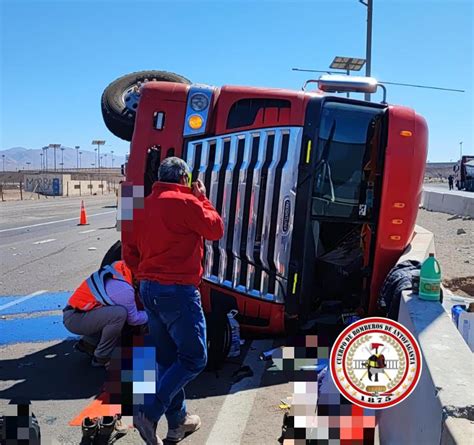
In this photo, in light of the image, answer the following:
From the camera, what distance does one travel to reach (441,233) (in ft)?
44.3

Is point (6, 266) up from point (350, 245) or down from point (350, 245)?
down

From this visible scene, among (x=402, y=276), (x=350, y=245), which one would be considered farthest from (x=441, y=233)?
(x=402, y=276)

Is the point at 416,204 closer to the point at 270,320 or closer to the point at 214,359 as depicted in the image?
the point at 270,320

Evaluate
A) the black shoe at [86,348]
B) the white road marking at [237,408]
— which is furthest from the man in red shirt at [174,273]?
the black shoe at [86,348]

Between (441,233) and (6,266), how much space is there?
35.4 ft

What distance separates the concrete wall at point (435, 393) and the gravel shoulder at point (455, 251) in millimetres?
4414

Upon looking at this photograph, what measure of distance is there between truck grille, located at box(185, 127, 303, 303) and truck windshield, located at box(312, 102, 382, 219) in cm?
28

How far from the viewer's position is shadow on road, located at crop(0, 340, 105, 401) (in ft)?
12.5

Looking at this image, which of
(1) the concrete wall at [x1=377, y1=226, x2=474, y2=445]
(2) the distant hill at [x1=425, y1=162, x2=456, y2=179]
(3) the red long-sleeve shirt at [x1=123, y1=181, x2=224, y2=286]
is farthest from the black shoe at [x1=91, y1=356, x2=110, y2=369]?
(2) the distant hill at [x1=425, y1=162, x2=456, y2=179]

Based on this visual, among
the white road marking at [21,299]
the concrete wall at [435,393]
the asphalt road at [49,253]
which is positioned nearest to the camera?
the concrete wall at [435,393]

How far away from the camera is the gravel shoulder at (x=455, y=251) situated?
7.33 metres

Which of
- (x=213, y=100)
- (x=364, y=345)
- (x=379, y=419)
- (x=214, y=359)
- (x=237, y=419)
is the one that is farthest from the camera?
(x=213, y=100)

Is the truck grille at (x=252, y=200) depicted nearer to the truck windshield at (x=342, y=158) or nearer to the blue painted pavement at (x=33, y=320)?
the truck windshield at (x=342, y=158)

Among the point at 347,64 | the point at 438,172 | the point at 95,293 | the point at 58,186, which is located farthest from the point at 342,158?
the point at 438,172
